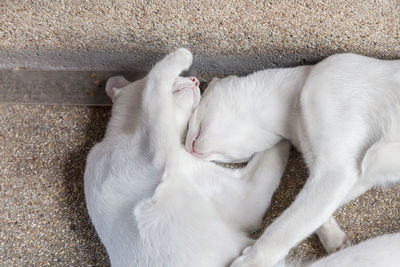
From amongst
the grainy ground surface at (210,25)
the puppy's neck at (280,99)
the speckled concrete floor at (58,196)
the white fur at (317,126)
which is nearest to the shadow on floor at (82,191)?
the speckled concrete floor at (58,196)

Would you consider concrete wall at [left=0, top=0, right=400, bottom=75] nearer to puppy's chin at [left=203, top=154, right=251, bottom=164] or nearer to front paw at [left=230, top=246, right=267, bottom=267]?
puppy's chin at [left=203, top=154, right=251, bottom=164]

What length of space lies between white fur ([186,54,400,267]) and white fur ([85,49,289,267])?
0.28 ft

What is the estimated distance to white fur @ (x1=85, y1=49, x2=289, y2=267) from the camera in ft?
3.63

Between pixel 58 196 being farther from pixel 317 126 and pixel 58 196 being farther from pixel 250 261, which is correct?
pixel 317 126

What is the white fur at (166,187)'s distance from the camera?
111 centimetres

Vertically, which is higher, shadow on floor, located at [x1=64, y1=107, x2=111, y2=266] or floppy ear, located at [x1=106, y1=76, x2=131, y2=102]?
floppy ear, located at [x1=106, y1=76, x2=131, y2=102]

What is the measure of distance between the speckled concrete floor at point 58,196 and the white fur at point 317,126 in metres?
0.19

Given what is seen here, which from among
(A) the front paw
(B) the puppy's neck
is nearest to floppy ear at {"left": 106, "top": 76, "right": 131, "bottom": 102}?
(B) the puppy's neck

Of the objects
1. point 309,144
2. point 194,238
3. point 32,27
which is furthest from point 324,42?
point 32,27

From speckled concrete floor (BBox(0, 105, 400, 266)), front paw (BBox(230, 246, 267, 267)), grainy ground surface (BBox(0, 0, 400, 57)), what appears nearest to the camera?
front paw (BBox(230, 246, 267, 267))

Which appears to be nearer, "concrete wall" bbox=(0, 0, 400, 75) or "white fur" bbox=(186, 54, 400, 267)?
"white fur" bbox=(186, 54, 400, 267)

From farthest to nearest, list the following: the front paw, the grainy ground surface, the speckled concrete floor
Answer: the speckled concrete floor, the grainy ground surface, the front paw

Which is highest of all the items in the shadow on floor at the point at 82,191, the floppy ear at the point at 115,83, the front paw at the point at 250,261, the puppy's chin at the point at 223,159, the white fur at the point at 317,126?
the white fur at the point at 317,126

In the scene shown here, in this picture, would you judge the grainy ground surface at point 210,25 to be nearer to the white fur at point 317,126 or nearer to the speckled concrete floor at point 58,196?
the white fur at point 317,126
